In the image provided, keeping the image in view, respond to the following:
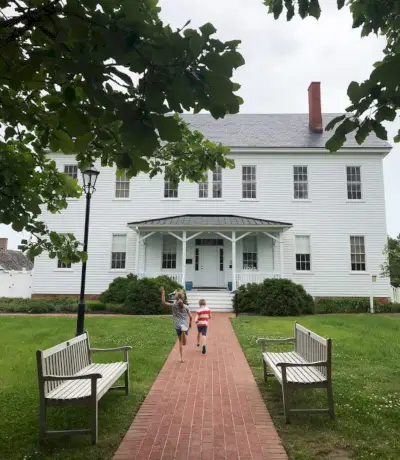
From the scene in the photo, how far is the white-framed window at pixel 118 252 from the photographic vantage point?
76.6 ft

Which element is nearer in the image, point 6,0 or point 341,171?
point 6,0

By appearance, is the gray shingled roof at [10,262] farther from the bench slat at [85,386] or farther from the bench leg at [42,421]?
the bench leg at [42,421]

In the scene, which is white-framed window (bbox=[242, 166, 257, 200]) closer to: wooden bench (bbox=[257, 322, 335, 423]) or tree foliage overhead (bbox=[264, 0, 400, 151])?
wooden bench (bbox=[257, 322, 335, 423])

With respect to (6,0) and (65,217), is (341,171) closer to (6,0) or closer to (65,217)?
(65,217)

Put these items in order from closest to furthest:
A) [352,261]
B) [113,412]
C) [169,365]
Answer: [113,412], [169,365], [352,261]

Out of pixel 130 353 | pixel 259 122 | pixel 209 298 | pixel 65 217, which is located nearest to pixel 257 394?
pixel 130 353

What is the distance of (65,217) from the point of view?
77.6 ft

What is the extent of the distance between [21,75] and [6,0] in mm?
481

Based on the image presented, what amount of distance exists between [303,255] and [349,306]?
3.98 metres

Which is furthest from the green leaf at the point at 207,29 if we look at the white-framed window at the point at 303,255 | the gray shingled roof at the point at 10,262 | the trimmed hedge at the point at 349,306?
the gray shingled roof at the point at 10,262

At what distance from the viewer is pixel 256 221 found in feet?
72.8

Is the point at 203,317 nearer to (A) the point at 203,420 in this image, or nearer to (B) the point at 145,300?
(A) the point at 203,420

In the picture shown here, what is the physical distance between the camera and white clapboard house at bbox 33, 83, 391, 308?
74.9ft

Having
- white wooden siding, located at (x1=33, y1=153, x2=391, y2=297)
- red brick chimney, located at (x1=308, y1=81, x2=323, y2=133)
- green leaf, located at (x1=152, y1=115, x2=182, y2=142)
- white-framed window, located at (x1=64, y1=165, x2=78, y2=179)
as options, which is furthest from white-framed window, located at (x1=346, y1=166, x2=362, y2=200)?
→ green leaf, located at (x1=152, y1=115, x2=182, y2=142)
